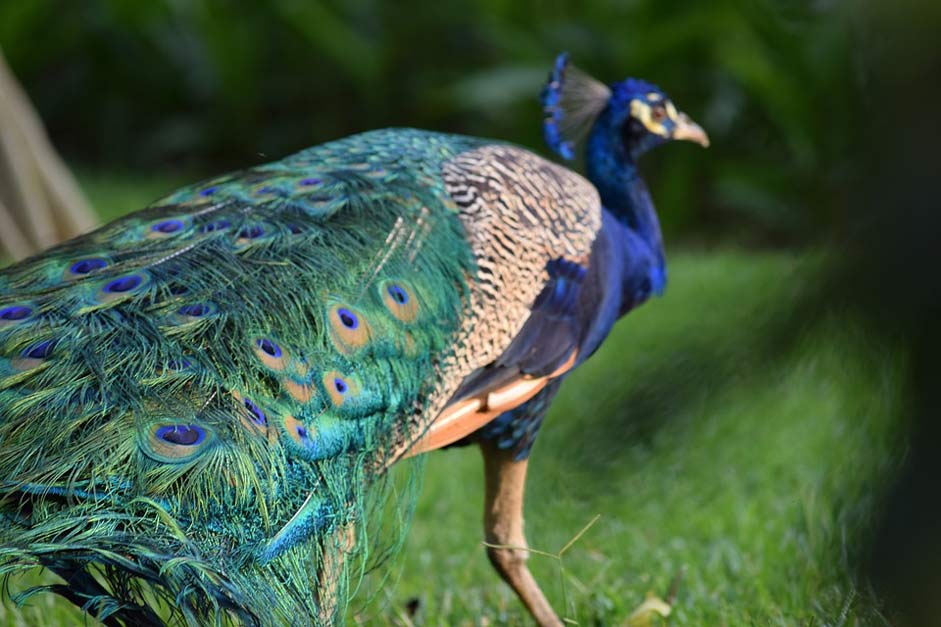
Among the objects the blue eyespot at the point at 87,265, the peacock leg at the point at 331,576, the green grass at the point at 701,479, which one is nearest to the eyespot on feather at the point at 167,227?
the blue eyespot at the point at 87,265

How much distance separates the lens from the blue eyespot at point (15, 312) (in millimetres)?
2228

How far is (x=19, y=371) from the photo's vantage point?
6.87ft

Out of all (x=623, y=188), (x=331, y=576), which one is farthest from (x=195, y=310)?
(x=623, y=188)

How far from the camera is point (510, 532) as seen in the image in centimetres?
317

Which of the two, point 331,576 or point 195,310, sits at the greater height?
point 195,310

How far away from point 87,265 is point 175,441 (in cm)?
60

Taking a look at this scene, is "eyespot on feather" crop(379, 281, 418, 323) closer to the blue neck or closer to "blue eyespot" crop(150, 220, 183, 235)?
"blue eyespot" crop(150, 220, 183, 235)

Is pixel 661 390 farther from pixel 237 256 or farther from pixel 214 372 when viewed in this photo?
pixel 237 256

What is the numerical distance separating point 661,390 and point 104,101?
8.75 metres

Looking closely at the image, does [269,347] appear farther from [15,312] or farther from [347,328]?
[15,312]

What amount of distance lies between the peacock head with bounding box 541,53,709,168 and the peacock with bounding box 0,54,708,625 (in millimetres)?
301

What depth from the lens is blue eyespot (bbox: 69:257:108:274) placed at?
95.9 inches

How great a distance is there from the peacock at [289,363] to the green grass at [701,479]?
0.22 meters

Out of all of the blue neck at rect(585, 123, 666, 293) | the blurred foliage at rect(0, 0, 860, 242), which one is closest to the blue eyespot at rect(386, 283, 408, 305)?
the blue neck at rect(585, 123, 666, 293)
